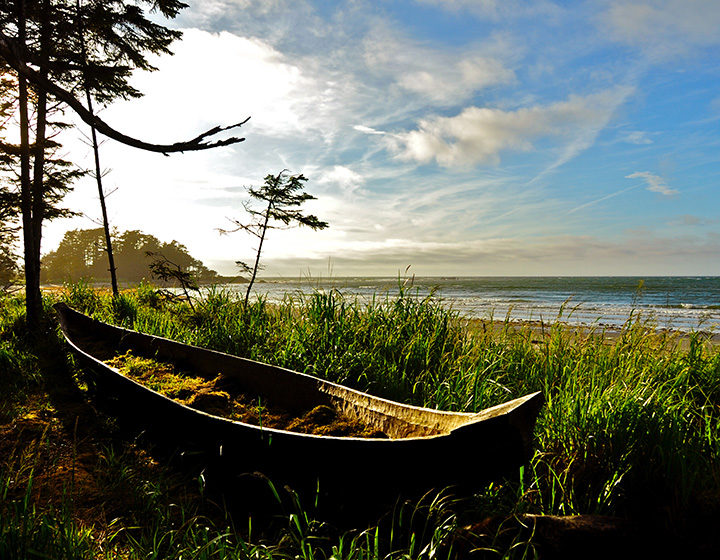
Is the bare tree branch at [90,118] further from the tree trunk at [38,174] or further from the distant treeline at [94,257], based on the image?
the distant treeline at [94,257]

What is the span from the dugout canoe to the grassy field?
21cm

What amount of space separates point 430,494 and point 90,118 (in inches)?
121

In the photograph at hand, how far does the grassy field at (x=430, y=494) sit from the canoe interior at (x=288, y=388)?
19.0 inches

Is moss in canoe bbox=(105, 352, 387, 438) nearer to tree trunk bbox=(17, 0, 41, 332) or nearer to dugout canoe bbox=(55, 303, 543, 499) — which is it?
dugout canoe bbox=(55, 303, 543, 499)

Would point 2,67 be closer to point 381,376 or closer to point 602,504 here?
point 381,376

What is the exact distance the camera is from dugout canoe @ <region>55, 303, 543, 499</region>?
2133 mm

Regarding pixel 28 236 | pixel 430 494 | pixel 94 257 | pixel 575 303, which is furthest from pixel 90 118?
pixel 94 257

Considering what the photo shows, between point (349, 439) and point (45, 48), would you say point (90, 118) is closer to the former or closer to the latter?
point (349, 439)

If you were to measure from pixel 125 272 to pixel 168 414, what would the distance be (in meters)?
92.6

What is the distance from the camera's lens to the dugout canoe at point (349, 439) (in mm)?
2133

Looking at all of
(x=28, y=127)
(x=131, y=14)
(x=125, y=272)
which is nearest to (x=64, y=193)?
(x=28, y=127)

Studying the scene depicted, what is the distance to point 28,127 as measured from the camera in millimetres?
9148

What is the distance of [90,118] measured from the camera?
2.71 m

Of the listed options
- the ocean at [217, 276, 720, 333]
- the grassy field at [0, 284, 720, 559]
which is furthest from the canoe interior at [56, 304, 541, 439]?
the ocean at [217, 276, 720, 333]
